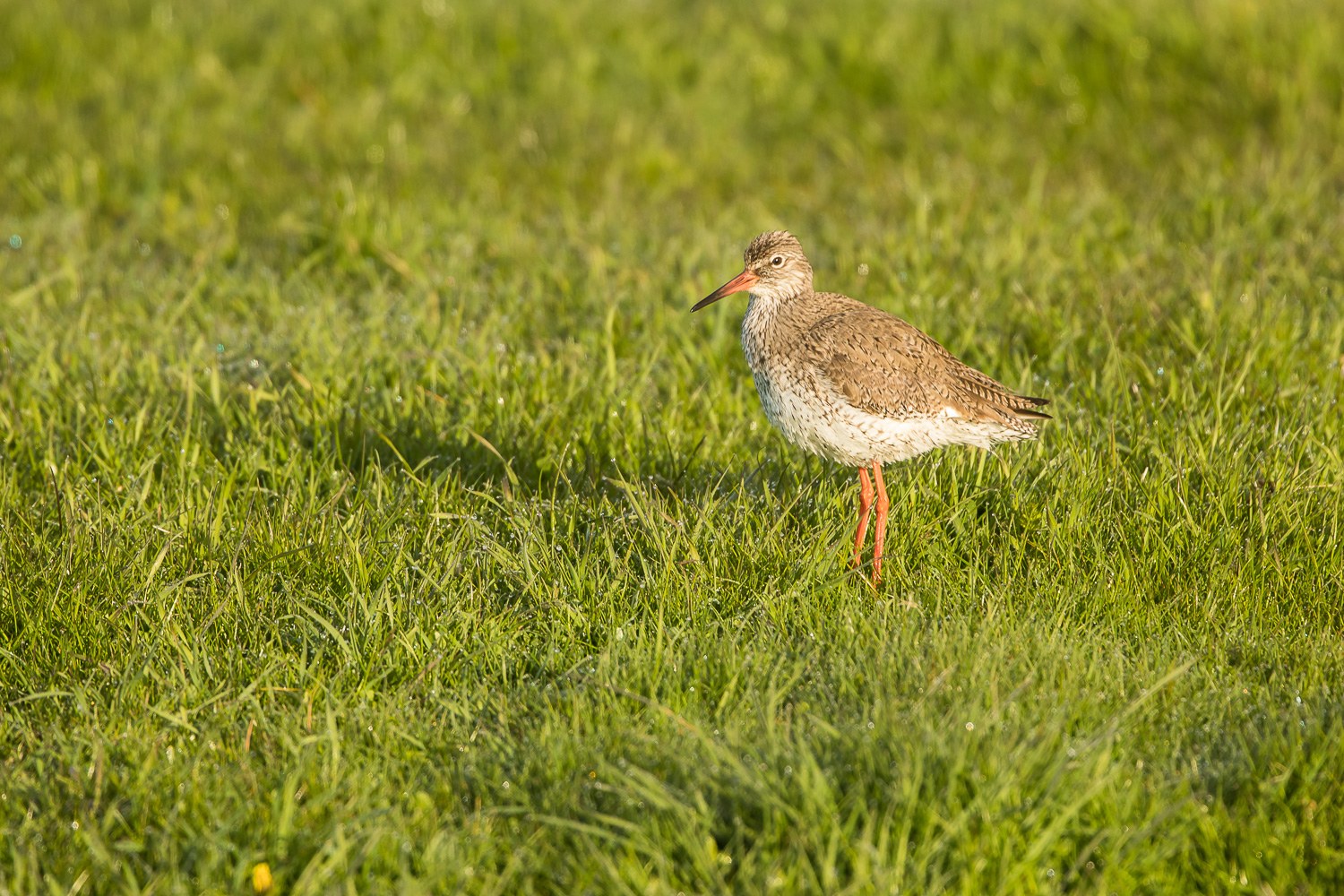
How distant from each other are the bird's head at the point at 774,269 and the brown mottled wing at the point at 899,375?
31 centimetres

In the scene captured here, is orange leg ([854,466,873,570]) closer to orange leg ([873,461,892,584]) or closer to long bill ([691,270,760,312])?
orange leg ([873,461,892,584])

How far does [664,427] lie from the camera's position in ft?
17.1

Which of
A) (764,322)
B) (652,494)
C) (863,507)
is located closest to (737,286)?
(764,322)

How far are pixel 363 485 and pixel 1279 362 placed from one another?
13.3 ft

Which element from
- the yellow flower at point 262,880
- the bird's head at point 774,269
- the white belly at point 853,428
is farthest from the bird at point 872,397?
the yellow flower at point 262,880

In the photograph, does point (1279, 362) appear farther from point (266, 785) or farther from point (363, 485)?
point (266, 785)

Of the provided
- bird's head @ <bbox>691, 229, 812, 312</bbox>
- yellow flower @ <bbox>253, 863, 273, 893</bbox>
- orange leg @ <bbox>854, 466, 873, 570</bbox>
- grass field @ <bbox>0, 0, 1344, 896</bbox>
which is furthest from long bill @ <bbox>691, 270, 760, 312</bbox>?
yellow flower @ <bbox>253, 863, 273, 893</bbox>

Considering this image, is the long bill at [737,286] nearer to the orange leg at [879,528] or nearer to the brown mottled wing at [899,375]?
the brown mottled wing at [899,375]

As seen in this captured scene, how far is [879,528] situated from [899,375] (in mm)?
587

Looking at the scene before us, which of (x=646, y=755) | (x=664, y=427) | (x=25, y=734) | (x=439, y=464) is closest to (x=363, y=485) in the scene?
(x=439, y=464)

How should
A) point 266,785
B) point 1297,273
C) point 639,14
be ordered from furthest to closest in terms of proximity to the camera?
1. point 639,14
2. point 1297,273
3. point 266,785

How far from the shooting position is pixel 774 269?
489cm

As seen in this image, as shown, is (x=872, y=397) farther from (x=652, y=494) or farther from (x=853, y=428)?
(x=652, y=494)

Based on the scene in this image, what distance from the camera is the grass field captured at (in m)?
3.07
